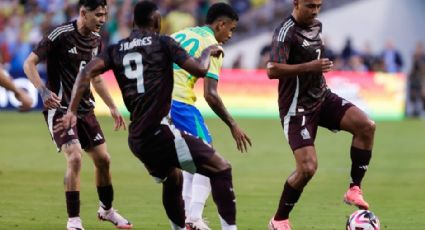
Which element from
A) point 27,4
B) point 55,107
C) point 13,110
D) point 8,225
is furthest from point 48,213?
point 27,4

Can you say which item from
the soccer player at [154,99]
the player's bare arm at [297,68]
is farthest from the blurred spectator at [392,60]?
the soccer player at [154,99]

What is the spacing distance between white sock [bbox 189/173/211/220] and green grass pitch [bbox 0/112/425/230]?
53 centimetres

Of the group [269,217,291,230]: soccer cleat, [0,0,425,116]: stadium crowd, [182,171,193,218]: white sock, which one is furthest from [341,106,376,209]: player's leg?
[0,0,425,116]: stadium crowd

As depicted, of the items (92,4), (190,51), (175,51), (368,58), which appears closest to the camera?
(175,51)

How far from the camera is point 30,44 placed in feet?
113

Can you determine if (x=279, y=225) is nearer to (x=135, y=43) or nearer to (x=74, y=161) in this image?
(x=74, y=161)

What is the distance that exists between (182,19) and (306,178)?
23.3 m

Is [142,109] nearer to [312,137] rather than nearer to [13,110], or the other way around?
[312,137]

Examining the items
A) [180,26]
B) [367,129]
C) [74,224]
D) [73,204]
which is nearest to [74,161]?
[73,204]

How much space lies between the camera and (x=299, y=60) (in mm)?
11742

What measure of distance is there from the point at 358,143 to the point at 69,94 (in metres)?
3.40

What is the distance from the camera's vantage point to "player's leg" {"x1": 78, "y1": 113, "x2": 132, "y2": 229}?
12.5m

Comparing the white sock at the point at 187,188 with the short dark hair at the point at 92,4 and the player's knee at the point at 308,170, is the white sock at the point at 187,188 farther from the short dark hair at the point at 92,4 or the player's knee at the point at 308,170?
the short dark hair at the point at 92,4

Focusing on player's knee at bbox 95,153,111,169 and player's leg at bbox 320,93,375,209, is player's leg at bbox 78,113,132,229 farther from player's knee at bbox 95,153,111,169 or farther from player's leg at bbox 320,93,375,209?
player's leg at bbox 320,93,375,209
